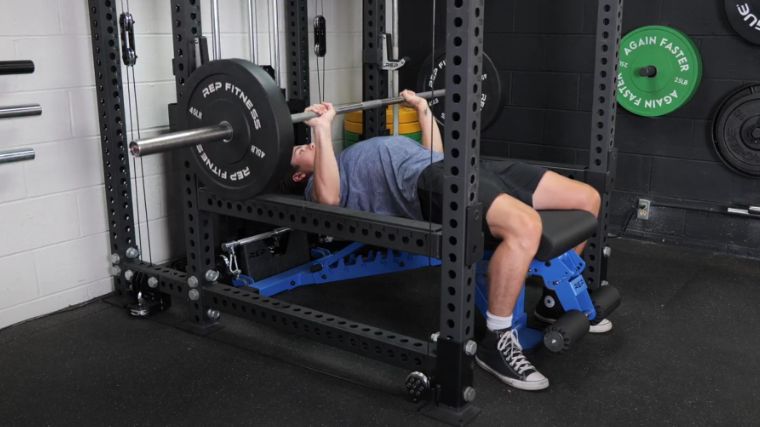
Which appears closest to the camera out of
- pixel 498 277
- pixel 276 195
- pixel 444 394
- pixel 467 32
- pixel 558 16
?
pixel 467 32

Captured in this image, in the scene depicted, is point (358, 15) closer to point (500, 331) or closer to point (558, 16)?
point (558, 16)

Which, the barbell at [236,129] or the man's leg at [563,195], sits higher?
the barbell at [236,129]

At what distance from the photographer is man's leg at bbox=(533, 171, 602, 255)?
2.64m

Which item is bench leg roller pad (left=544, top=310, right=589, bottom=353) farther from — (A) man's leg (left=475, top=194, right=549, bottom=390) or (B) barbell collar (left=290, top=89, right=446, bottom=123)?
(B) barbell collar (left=290, top=89, right=446, bottom=123)

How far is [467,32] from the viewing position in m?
1.82

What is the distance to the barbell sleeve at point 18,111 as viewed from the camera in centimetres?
226

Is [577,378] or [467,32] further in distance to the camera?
[577,378]

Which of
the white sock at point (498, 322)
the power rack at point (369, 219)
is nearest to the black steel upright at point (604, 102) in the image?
the power rack at point (369, 219)

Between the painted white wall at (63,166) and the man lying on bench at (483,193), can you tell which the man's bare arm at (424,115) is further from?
the painted white wall at (63,166)

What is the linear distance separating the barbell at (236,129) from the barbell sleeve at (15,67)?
515mm

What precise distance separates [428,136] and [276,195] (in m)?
0.72

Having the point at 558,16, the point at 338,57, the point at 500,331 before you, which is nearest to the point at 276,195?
the point at 500,331

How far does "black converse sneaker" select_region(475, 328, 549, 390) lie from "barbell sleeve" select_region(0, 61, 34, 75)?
Result: 63.8 inches

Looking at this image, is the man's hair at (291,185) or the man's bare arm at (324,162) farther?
the man's hair at (291,185)
